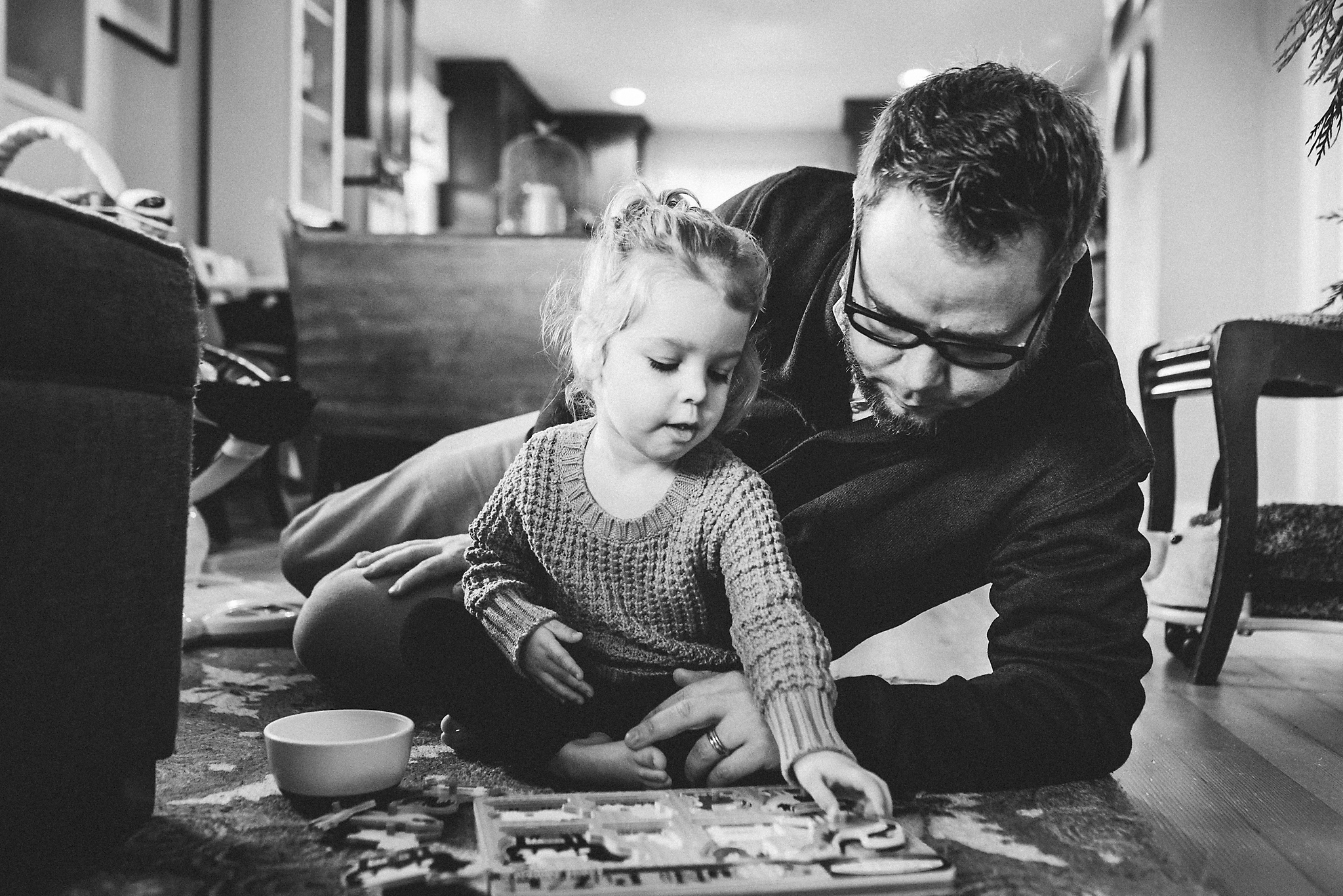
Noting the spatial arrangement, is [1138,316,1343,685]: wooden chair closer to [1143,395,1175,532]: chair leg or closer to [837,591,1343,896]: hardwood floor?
[837,591,1343,896]: hardwood floor

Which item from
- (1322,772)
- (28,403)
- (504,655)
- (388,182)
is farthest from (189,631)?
(388,182)

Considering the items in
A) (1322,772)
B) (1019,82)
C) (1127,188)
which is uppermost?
(1127,188)

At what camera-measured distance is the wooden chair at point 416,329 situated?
2469mm

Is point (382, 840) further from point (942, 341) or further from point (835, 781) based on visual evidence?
point (942, 341)

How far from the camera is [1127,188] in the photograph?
12.5 feet

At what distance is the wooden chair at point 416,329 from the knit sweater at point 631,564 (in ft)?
4.83

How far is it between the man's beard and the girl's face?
125mm

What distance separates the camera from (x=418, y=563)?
125 centimetres

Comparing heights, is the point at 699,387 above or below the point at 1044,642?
above

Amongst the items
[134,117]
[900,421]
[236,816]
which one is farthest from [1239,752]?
[134,117]

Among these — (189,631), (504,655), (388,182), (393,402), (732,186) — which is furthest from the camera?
(732,186)

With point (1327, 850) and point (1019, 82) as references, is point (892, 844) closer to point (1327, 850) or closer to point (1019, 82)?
point (1327, 850)

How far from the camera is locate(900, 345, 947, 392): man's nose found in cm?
91

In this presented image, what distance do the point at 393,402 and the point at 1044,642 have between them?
6.09 ft
